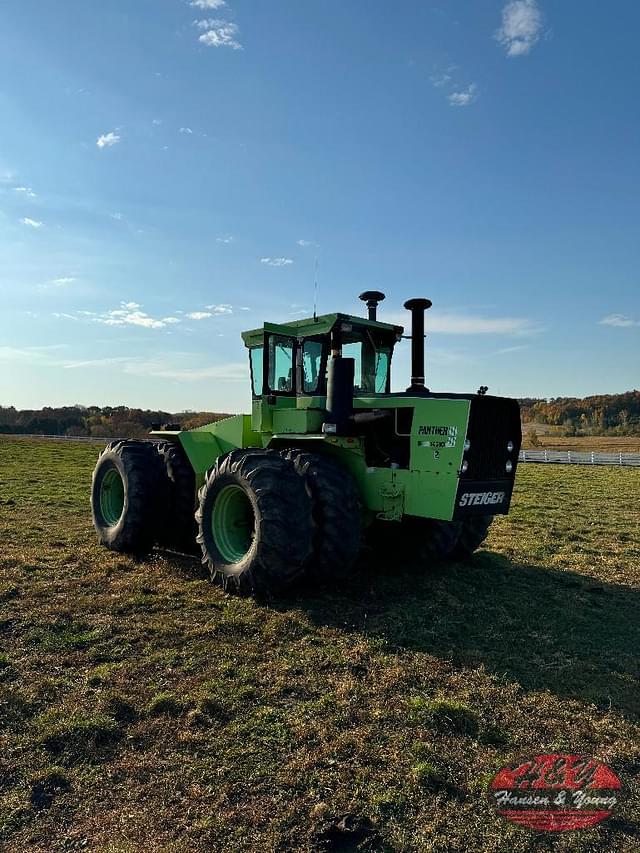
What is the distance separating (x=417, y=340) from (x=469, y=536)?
2.64 meters

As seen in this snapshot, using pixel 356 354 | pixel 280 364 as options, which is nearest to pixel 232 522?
pixel 280 364

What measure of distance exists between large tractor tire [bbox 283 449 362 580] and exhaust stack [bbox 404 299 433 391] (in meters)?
1.97

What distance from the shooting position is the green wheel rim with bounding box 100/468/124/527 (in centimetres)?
957

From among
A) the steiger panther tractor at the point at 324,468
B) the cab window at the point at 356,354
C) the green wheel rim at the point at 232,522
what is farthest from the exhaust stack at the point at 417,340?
the green wheel rim at the point at 232,522

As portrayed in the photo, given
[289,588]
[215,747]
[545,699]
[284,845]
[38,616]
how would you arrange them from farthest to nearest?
[289,588]
[38,616]
[545,699]
[215,747]
[284,845]

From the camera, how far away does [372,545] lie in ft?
26.8

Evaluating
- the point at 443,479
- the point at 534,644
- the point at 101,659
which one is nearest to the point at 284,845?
the point at 101,659

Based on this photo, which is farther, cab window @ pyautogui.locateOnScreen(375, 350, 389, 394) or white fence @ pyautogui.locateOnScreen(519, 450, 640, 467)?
white fence @ pyautogui.locateOnScreen(519, 450, 640, 467)


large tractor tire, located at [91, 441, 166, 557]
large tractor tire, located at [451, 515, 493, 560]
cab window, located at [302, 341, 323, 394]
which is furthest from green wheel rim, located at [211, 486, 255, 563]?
large tractor tire, located at [451, 515, 493, 560]

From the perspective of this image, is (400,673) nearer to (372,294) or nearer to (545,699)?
(545,699)

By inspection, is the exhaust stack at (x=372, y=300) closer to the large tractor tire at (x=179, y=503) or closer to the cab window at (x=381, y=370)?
the cab window at (x=381, y=370)

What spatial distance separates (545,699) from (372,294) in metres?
5.43

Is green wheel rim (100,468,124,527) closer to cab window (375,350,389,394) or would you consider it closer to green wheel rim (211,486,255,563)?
green wheel rim (211,486,255,563)
